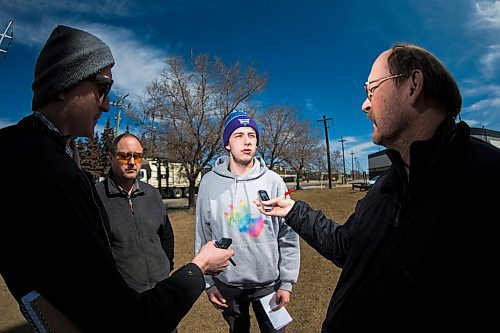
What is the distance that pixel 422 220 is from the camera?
1.30m

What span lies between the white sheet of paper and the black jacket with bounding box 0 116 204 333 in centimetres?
164

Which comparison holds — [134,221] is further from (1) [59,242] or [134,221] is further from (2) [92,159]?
(2) [92,159]

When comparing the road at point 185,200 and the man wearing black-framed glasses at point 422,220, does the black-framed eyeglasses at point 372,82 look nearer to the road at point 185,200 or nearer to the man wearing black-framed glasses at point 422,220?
the man wearing black-framed glasses at point 422,220

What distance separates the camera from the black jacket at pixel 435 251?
118 centimetres

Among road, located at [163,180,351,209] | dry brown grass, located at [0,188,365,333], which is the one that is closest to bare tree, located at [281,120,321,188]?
road, located at [163,180,351,209]

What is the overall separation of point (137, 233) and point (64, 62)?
2079mm

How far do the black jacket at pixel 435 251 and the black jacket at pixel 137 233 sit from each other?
2053 millimetres

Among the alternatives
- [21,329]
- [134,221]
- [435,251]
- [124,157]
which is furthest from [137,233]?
[21,329]

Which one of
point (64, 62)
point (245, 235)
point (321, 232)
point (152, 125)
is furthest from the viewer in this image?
point (152, 125)

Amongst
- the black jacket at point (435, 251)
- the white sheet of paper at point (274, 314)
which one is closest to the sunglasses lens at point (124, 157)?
the white sheet of paper at point (274, 314)

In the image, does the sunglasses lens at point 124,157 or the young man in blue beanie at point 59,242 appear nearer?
the young man in blue beanie at point 59,242

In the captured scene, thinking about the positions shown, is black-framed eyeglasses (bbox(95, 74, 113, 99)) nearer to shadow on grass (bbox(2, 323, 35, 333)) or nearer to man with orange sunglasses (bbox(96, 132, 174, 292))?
man with orange sunglasses (bbox(96, 132, 174, 292))

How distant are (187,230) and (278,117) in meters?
30.5

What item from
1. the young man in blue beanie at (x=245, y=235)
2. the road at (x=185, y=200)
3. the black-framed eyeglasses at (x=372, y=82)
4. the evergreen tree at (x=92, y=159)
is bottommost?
the road at (x=185, y=200)
